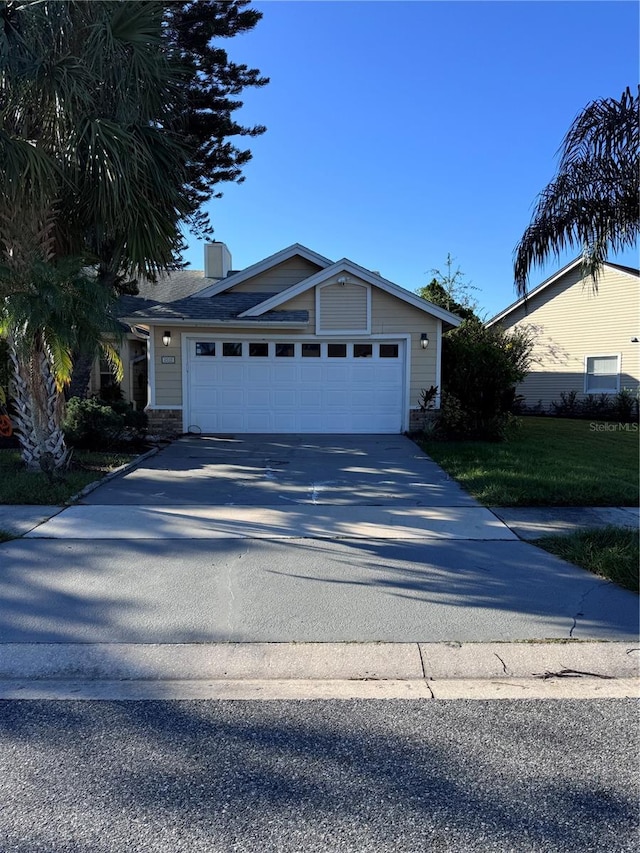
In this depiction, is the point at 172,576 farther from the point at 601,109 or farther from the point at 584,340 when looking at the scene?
the point at 584,340

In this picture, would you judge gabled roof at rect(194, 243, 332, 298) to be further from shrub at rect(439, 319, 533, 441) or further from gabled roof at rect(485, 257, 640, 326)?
gabled roof at rect(485, 257, 640, 326)

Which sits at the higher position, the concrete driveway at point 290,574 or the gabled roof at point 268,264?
the gabled roof at point 268,264

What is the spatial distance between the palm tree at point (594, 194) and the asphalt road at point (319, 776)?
5.51m

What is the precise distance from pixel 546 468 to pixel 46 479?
305 inches

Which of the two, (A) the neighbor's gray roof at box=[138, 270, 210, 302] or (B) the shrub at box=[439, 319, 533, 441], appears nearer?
(B) the shrub at box=[439, 319, 533, 441]

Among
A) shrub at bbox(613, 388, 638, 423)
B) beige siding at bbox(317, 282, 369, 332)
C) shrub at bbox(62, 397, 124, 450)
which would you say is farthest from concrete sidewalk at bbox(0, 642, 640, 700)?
shrub at bbox(613, 388, 638, 423)

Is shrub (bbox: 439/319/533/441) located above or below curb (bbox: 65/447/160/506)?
above

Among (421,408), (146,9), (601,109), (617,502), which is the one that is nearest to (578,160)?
(601,109)

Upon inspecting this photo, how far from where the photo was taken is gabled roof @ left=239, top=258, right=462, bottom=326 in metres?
13.7

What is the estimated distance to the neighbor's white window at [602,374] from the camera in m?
21.1

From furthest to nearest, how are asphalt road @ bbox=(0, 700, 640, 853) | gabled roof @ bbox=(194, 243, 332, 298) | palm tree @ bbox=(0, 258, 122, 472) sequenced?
gabled roof @ bbox=(194, 243, 332, 298), palm tree @ bbox=(0, 258, 122, 472), asphalt road @ bbox=(0, 700, 640, 853)

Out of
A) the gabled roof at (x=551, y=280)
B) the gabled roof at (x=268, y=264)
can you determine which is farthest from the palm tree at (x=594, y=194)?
the gabled roof at (x=551, y=280)

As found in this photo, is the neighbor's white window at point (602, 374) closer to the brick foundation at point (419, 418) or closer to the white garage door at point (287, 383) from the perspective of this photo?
the brick foundation at point (419, 418)

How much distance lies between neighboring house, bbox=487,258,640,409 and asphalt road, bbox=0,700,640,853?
19.2 m
